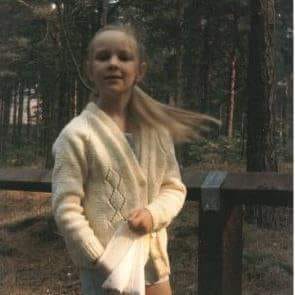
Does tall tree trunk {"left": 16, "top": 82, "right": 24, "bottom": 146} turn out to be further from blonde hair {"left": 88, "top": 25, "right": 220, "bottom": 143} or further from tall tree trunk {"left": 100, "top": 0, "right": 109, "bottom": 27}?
blonde hair {"left": 88, "top": 25, "right": 220, "bottom": 143}

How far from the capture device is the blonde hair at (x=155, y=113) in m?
1.38

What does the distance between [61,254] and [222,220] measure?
30.8 inches

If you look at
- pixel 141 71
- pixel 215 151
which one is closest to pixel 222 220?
pixel 215 151

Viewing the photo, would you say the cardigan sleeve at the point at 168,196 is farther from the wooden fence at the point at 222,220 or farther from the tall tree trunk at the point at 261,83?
the tall tree trunk at the point at 261,83

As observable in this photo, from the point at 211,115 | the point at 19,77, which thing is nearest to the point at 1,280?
the point at 19,77

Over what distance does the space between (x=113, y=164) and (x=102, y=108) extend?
0.53 ft

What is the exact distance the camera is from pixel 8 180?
1888mm

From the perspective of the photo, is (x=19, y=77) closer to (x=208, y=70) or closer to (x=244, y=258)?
(x=208, y=70)

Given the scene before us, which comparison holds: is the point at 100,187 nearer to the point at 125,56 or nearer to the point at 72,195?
the point at 72,195

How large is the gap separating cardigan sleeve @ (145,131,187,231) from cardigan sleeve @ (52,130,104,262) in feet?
0.52

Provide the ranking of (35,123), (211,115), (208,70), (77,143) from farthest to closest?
(35,123), (208,70), (211,115), (77,143)

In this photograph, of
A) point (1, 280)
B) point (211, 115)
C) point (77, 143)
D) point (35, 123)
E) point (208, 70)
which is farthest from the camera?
point (1, 280)

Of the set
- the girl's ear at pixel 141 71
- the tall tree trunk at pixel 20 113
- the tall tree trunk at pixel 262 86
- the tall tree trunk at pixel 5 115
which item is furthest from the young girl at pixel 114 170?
the tall tree trunk at pixel 5 115

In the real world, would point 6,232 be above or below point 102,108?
below
